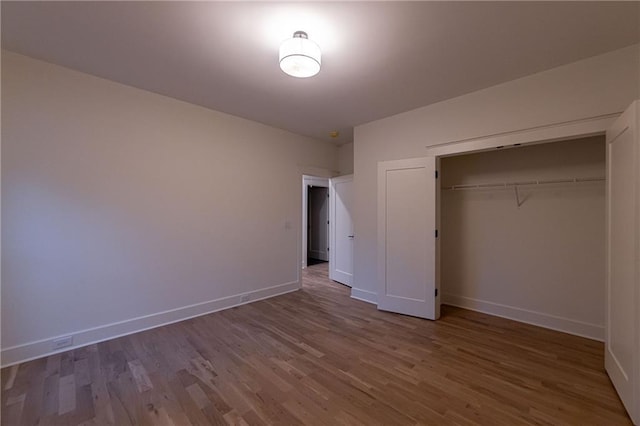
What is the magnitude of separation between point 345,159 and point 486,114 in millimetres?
2725

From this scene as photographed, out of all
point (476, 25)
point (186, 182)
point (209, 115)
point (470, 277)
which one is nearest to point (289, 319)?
point (186, 182)

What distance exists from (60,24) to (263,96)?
68.4 inches

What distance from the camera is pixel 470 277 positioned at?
3678 mm

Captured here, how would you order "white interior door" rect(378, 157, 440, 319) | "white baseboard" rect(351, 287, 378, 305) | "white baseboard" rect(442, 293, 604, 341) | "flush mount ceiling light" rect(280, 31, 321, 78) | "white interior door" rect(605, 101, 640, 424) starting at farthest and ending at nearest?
"white baseboard" rect(351, 287, 378, 305)
"white interior door" rect(378, 157, 440, 319)
"white baseboard" rect(442, 293, 604, 341)
"flush mount ceiling light" rect(280, 31, 321, 78)
"white interior door" rect(605, 101, 640, 424)

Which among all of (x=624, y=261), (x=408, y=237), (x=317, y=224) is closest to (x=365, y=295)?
(x=408, y=237)

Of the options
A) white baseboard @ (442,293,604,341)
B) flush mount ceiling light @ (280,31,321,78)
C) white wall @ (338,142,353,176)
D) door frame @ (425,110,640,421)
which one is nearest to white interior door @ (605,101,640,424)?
door frame @ (425,110,640,421)

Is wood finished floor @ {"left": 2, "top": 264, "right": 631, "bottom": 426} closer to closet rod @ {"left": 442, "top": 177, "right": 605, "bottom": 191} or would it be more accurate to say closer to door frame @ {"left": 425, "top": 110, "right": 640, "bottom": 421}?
door frame @ {"left": 425, "top": 110, "right": 640, "bottom": 421}

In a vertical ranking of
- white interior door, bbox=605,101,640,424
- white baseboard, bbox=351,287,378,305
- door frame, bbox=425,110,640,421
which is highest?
door frame, bbox=425,110,640,421

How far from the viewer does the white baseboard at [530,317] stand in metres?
2.79

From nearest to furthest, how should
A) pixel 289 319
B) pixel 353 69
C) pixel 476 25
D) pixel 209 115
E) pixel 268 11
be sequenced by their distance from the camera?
pixel 268 11 < pixel 476 25 < pixel 353 69 < pixel 289 319 < pixel 209 115

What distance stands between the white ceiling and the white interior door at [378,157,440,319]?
102cm

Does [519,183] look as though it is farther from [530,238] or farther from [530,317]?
[530,317]

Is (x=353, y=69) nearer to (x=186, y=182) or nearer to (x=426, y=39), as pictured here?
(x=426, y=39)

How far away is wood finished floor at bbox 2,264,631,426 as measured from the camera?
174cm
